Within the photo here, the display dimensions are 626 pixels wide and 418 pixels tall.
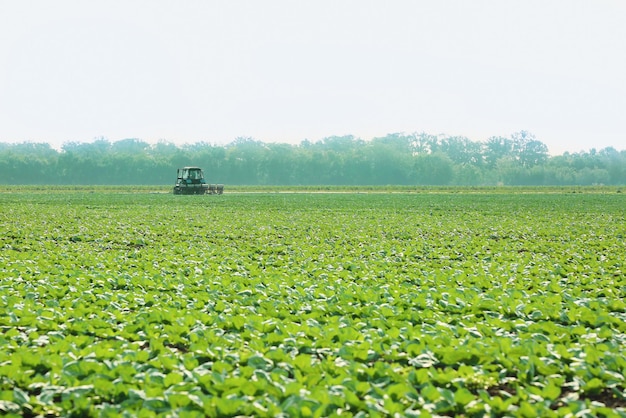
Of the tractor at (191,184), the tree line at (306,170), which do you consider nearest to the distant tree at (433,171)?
the tree line at (306,170)

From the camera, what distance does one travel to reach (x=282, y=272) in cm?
1128

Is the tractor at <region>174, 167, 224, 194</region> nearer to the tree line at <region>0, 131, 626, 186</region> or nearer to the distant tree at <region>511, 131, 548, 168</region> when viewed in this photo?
the tree line at <region>0, 131, 626, 186</region>

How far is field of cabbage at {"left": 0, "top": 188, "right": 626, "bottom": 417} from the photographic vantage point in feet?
15.9

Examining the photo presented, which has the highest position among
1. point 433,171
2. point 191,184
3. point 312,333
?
point 433,171

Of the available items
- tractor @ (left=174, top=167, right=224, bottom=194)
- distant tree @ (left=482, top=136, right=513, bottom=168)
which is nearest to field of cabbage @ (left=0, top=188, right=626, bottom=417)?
tractor @ (left=174, top=167, right=224, bottom=194)

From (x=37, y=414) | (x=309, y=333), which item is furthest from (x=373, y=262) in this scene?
(x=37, y=414)

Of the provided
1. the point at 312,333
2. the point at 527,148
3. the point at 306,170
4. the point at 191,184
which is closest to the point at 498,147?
the point at 527,148

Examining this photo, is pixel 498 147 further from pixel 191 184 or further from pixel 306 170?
pixel 191 184

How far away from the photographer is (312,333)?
6.62 metres

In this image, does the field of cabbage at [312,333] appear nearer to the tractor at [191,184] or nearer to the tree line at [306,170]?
the tractor at [191,184]

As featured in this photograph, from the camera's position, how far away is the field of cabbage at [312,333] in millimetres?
4832

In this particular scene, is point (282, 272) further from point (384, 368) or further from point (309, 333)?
point (384, 368)

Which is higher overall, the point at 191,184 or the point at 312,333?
the point at 191,184

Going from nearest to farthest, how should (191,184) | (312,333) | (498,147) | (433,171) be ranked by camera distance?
(312,333) < (191,184) < (433,171) < (498,147)
